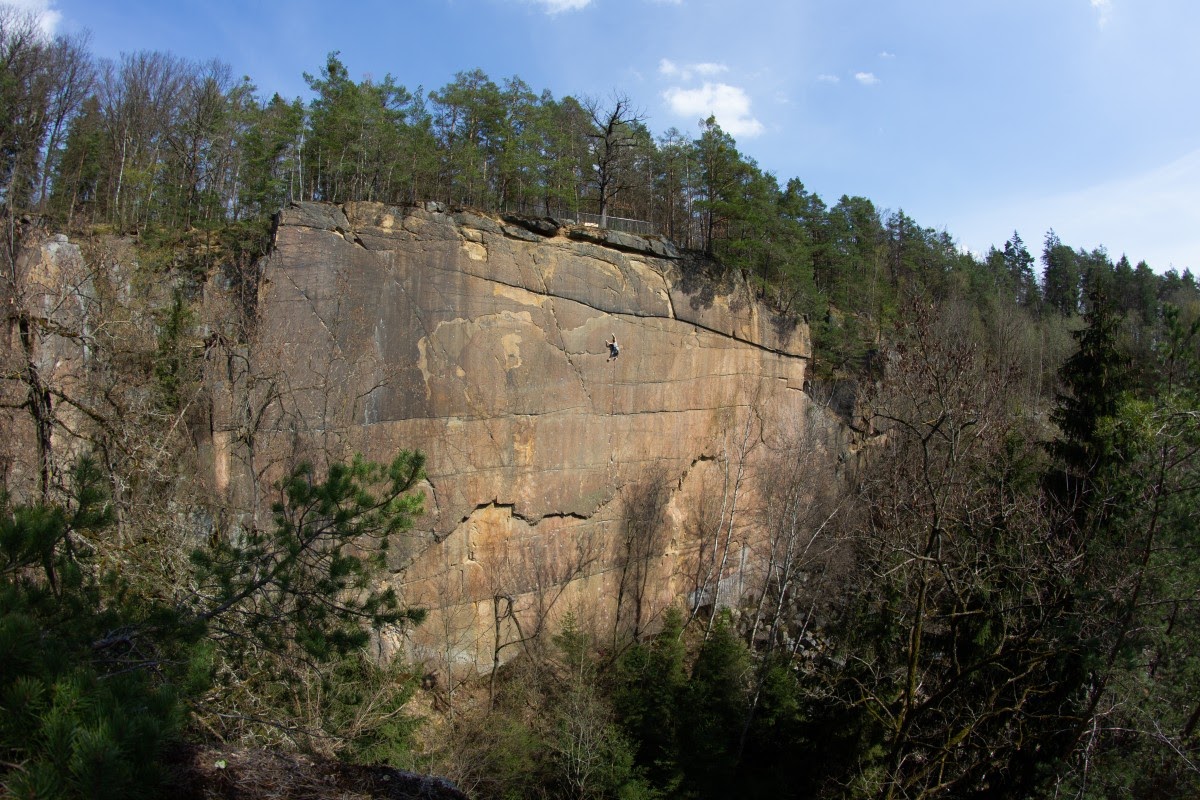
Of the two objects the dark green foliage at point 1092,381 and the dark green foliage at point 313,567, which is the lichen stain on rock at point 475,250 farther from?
the dark green foliage at point 1092,381

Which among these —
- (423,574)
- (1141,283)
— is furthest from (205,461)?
(1141,283)

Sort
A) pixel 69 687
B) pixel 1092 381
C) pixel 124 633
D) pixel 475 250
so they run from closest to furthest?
pixel 69 687 < pixel 124 633 < pixel 1092 381 < pixel 475 250

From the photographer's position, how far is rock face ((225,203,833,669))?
52.3 ft

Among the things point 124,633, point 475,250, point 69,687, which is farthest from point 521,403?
point 69,687

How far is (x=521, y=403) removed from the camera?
60.0 ft

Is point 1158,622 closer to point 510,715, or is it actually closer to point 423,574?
point 510,715

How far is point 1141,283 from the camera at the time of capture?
49.2m

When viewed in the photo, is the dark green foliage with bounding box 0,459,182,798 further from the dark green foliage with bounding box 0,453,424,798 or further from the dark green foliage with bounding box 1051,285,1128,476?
the dark green foliage with bounding box 1051,285,1128,476

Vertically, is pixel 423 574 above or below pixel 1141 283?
below

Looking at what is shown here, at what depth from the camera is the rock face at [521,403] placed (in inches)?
628

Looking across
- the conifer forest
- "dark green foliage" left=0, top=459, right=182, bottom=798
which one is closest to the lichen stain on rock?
the conifer forest

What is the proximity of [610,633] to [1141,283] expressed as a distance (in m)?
51.1

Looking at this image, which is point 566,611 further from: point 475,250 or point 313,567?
point 313,567

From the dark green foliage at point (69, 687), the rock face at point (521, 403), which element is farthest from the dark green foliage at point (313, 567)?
the rock face at point (521, 403)
